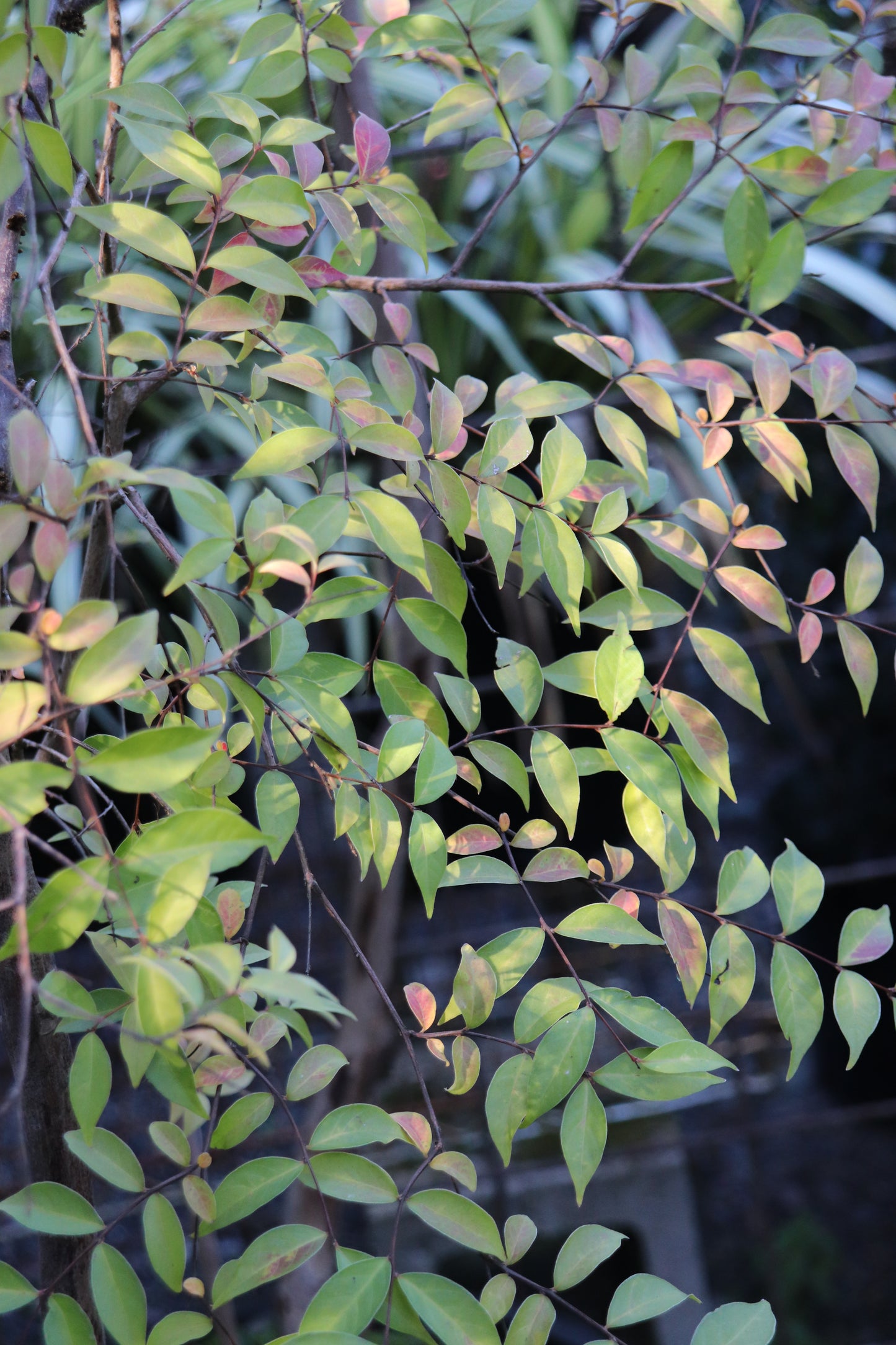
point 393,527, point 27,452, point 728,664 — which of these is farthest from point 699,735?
point 27,452

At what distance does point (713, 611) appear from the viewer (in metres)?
1.95

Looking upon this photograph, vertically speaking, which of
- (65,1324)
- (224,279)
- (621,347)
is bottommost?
(65,1324)

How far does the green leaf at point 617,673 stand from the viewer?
341 millimetres

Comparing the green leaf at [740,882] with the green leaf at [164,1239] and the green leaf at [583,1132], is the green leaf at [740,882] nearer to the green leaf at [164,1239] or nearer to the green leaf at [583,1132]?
the green leaf at [583,1132]

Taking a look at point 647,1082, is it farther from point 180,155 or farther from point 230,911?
point 180,155

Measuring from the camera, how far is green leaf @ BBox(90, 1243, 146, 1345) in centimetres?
31

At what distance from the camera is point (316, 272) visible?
0.42 metres

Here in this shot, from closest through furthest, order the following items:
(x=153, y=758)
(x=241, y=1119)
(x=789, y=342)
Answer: (x=153, y=758), (x=241, y=1119), (x=789, y=342)

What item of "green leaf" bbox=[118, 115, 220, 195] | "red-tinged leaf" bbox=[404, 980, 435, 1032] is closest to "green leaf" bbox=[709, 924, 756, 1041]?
"red-tinged leaf" bbox=[404, 980, 435, 1032]

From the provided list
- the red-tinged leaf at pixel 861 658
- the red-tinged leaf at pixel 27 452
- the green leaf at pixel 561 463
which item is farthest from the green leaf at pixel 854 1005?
the red-tinged leaf at pixel 27 452

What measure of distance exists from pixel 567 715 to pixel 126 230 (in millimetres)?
1087

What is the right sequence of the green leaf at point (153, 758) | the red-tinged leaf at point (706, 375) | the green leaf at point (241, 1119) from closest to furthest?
the green leaf at point (153, 758)
the green leaf at point (241, 1119)
the red-tinged leaf at point (706, 375)

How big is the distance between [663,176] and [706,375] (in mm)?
111

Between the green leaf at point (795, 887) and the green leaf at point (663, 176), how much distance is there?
30 cm
